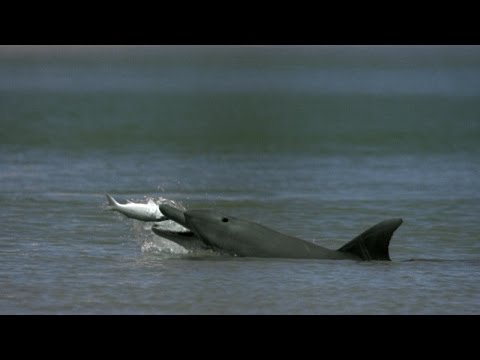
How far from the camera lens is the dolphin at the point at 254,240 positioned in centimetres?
1939

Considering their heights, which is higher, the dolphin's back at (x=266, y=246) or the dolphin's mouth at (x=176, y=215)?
the dolphin's mouth at (x=176, y=215)

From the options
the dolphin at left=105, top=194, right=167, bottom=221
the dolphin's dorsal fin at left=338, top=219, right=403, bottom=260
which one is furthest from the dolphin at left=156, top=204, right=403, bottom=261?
the dolphin at left=105, top=194, right=167, bottom=221

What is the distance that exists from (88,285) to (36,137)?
76.0 feet

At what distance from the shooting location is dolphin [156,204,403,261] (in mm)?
19391

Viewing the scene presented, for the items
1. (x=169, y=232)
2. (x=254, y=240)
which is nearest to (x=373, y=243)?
(x=254, y=240)

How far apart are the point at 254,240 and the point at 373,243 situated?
156 centimetres

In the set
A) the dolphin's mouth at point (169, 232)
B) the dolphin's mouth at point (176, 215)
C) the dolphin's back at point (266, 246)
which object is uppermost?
the dolphin's mouth at point (176, 215)

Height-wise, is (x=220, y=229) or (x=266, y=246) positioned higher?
(x=220, y=229)

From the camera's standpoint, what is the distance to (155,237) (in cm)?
2070

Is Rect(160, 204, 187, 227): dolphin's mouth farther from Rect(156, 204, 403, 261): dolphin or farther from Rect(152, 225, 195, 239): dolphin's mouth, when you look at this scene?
Rect(152, 225, 195, 239): dolphin's mouth

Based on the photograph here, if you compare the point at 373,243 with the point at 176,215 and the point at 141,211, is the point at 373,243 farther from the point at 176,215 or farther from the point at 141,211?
the point at 141,211

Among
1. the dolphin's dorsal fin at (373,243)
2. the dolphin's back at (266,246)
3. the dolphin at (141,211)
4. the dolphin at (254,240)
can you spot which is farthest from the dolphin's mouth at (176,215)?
the dolphin's dorsal fin at (373,243)

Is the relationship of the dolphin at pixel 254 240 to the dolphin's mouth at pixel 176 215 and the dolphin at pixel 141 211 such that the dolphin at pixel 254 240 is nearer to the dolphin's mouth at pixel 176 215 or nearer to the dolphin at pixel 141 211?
the dolphin's mouth at pixel 176 215

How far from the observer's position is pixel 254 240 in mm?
19609
